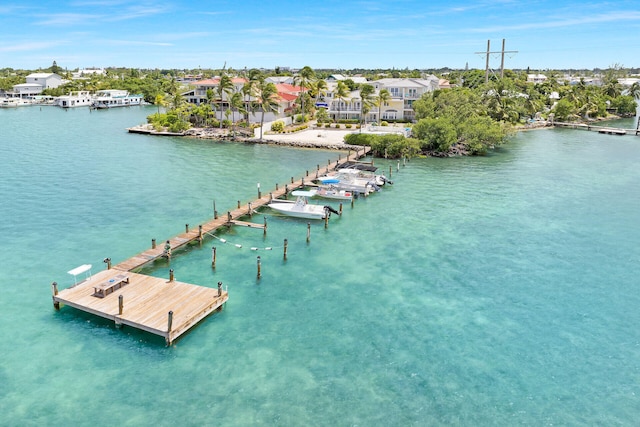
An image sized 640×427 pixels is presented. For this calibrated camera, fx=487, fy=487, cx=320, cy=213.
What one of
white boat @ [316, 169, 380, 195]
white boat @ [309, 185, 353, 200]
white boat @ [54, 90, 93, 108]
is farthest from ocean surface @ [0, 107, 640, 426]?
white boat @ [54, 90, 93, 108]

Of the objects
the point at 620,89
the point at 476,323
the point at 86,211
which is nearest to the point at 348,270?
the point at 476,323

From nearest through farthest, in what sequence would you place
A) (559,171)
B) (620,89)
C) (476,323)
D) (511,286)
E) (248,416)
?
(248,416)
(476,323)
(511,286)
(559,171)
(620,89)

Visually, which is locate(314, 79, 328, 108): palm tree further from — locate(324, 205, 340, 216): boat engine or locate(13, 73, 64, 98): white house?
locate(13, 73, 64, 98): white house

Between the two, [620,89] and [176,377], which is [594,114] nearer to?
[620,89]

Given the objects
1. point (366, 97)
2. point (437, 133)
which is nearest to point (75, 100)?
point (366, 97)

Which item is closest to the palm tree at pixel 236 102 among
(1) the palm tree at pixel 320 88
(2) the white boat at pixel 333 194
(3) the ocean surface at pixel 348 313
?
(1) the palm tree at pixel 320 88

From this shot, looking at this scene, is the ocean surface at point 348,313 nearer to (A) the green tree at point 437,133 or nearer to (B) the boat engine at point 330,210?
(B) the boat engine at point 330,210

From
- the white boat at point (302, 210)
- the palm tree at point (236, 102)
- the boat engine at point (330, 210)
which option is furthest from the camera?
the palm tree at point (236, 102)
